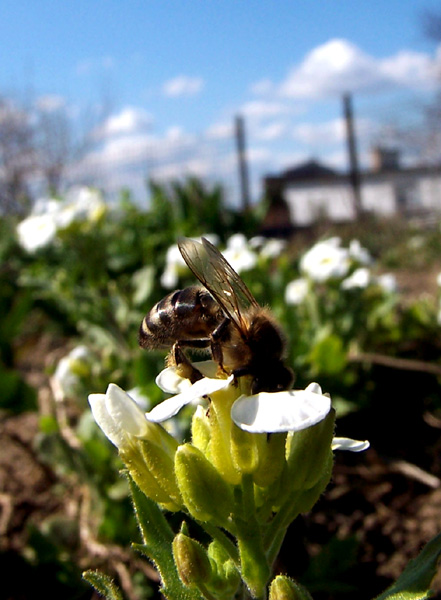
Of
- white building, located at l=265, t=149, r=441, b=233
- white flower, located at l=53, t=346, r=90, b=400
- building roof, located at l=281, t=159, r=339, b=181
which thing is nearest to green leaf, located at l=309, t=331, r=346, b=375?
white flower, located at l=53, t=346, r=90, b=400

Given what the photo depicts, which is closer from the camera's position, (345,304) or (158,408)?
(158,408)

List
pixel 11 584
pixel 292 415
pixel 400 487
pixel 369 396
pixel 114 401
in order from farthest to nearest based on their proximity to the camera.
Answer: pixel 369 396
pixel 400 487
pixel 11 584
pixel 114 401
pixel 292 415

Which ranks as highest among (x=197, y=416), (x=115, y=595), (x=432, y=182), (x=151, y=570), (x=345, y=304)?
(x=197, y=416)

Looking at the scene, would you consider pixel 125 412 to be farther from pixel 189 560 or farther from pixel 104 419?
pixel 189 560

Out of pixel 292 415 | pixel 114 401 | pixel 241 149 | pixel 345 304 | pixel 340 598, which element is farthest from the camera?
pixel 241 149

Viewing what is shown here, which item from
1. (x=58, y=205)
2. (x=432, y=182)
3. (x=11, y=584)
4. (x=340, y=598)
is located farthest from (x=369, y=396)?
(x=432, y=182)

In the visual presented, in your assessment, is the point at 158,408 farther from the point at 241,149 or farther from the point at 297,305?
the point at 241,149
